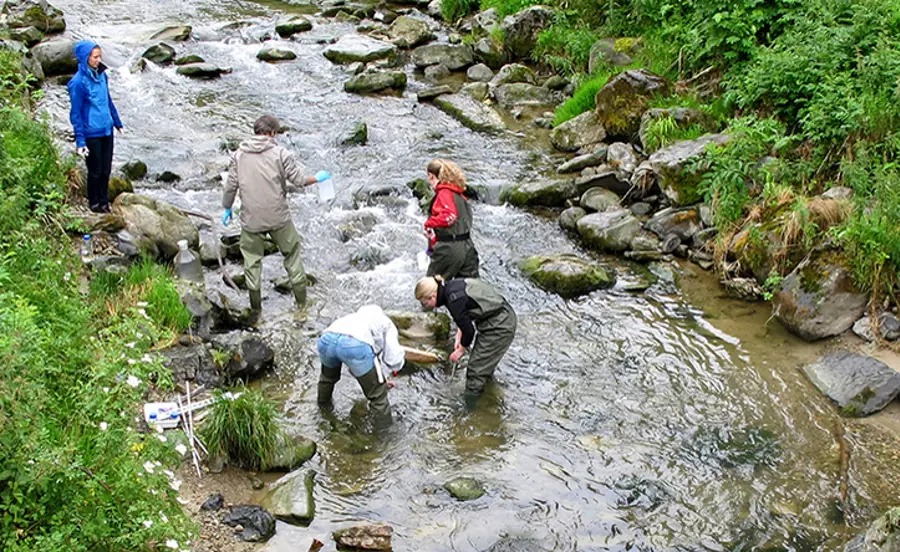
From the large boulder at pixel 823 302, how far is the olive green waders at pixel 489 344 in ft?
11.5

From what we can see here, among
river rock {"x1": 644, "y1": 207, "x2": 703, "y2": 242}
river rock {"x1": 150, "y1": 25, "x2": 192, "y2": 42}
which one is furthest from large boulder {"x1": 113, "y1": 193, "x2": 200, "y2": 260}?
river rock {"x1": 150, "y1": 25, "x2": 192, "y2": 42}

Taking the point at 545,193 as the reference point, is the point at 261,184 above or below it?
above

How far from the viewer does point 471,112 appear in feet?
53.4

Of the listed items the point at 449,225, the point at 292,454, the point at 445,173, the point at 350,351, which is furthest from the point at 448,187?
the point at 292,454

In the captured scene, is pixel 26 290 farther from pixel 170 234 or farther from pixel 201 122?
pixel 201 122

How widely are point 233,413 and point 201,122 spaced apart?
Answer: 997 cm

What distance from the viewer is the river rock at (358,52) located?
19281 millimetres

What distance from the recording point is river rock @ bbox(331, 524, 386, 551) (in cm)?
632

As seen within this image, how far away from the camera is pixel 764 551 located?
253 inches

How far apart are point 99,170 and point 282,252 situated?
8.82ft

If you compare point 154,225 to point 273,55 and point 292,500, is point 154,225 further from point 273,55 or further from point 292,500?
point 273,55

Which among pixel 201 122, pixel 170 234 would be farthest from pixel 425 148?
pixel 170 234

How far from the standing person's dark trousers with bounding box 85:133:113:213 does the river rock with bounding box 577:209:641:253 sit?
648 cm

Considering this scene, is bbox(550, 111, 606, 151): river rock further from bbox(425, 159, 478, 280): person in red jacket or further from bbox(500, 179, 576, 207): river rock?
bbox(425, 159, 478, 280): person in red jacket
